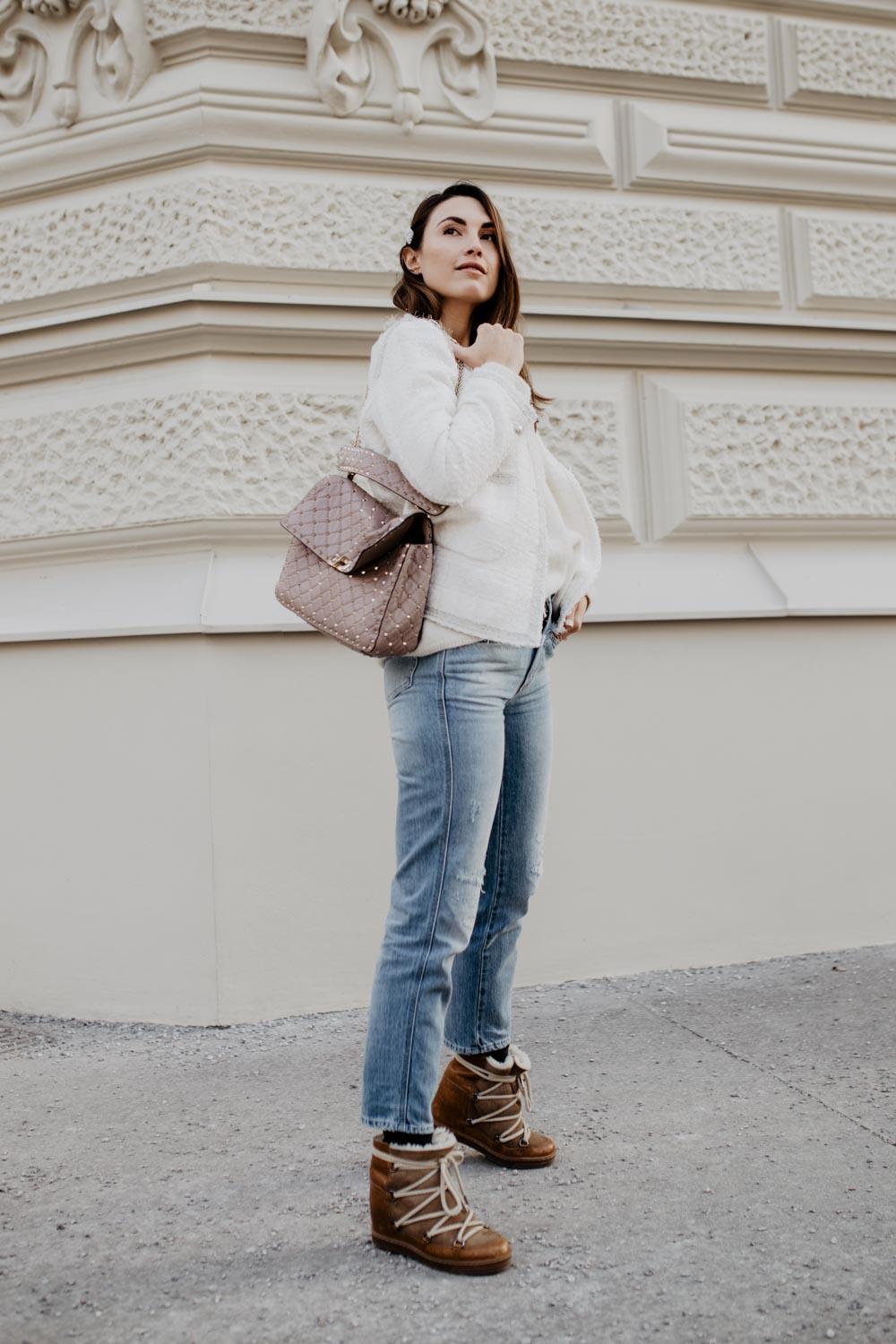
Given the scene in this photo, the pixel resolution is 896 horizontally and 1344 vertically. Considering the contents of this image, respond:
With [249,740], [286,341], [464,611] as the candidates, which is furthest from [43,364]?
[464,611]

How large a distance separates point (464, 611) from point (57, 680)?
1669 mm

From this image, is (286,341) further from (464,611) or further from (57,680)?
(464,611)

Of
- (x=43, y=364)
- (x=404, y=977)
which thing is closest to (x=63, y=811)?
(x=43, y=364)

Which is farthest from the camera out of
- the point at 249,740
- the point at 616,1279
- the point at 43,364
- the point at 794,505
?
the point at 794,505

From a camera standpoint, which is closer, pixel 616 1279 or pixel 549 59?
pixel 616 1279

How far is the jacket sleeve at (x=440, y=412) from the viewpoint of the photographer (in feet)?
6.51

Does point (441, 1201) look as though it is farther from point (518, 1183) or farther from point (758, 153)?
point (758, 153)

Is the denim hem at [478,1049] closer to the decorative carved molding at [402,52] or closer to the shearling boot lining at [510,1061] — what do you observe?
the shearling boot lining at [510,1061]

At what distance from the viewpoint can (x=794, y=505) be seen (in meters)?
3.79

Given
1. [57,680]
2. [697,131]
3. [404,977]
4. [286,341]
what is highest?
[697,131]

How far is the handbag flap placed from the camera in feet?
6.70

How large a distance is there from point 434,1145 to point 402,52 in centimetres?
287

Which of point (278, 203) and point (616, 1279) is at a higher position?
point (278, 203)

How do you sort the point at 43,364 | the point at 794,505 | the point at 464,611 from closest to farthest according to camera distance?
the point at 464,611, the point at 43,364, the point at 794,505
